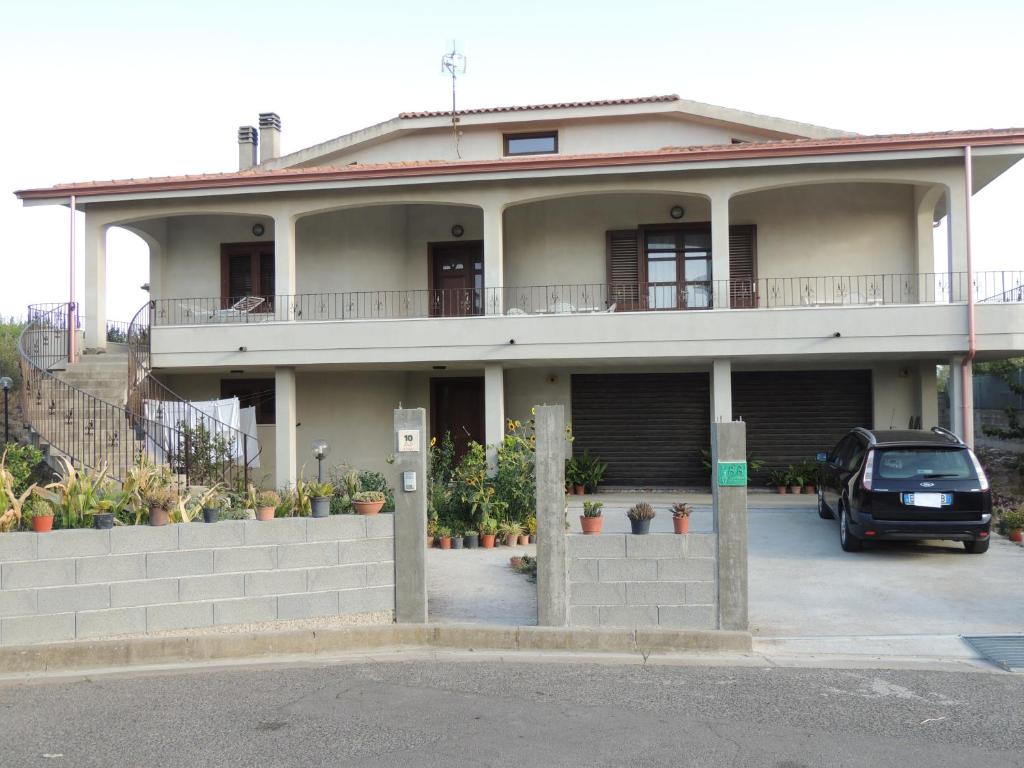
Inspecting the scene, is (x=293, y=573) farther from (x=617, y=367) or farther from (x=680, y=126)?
(x=680, y=126)

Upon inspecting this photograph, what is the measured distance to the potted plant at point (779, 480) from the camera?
57.1 feet

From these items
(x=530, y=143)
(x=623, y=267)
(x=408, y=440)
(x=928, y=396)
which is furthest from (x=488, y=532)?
(x=530, y=143)

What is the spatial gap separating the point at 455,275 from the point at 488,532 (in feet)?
26.3

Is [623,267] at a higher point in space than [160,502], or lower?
higher

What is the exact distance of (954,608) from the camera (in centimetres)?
862

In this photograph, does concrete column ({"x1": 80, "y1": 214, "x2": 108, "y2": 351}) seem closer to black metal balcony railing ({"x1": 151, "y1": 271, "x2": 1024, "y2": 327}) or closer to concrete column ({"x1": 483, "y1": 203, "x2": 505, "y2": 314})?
black metal balcony railing ({"x1": 151, "y1": 271, "x2": 1024, "y2": 327})

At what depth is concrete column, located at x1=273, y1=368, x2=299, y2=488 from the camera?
16.5m

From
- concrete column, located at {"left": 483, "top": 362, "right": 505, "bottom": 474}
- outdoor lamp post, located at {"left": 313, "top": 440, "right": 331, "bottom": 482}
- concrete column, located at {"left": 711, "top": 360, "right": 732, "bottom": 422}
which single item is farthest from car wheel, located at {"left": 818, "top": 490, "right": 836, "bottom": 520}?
outdoor lamp post, located at {"left": 313, "top": 440, "right": 331, "bottom": 482}

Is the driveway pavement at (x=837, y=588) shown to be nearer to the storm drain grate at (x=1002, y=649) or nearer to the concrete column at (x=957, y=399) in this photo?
the storm drain grate at (x=1002, y=649)

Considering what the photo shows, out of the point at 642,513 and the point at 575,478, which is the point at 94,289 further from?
the point at 642,513

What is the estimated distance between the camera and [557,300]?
1789 cm

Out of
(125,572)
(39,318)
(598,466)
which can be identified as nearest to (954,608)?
(125,572)

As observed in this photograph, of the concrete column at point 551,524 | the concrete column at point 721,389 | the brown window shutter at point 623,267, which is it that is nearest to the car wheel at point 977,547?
the concrete column at point 721,389

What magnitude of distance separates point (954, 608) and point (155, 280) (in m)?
16.7
